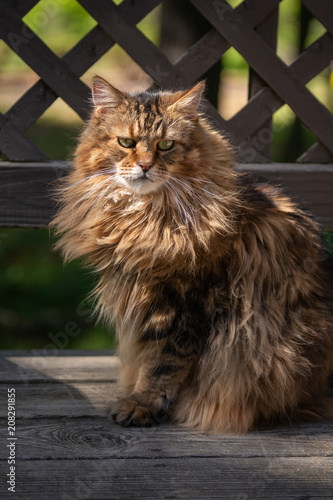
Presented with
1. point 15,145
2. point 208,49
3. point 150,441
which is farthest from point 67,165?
point 150,441

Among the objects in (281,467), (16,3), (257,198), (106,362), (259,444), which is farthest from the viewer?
(106,362)

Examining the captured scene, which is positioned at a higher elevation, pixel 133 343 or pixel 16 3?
pixel 16 3

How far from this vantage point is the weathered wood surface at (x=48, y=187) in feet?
8.32

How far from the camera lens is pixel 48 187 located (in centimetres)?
254

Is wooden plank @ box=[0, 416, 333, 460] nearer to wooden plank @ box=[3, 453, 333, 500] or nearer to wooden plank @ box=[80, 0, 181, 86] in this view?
wooden plank @ box=[3, 453, 333, 500]

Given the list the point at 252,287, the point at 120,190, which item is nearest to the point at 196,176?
the point at 120,190

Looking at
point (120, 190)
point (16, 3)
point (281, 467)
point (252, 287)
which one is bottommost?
point (281, 467)

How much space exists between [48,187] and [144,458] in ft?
4.17

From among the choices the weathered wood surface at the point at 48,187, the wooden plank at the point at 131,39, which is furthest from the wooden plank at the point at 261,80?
the wooden plank at the point at 131,39

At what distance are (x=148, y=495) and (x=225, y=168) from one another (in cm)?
115

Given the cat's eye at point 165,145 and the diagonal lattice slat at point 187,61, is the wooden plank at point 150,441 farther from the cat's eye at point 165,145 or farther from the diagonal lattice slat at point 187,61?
the diagonal lattice slat at point 187,61

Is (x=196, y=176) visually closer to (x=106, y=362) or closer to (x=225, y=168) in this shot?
(x=225, y=168)

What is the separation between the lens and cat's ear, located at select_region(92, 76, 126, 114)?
211 cm

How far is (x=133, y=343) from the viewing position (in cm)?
214
